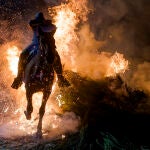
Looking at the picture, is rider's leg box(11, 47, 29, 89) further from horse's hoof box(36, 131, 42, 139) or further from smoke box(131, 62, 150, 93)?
smoke box(131, 62, 150, 93)

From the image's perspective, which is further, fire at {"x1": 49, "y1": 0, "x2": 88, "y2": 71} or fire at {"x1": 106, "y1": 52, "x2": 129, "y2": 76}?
fire at {"x1": 49, "y1": 0, "x2": 88, "y2": 71}

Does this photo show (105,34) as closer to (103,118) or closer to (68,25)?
(68,25)

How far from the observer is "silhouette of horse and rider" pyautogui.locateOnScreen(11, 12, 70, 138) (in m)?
8.59

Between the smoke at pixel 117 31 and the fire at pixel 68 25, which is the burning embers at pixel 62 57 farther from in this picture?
the smoke at pixel 117 31

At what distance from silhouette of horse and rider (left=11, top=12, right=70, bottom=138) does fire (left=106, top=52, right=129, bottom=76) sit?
502cm

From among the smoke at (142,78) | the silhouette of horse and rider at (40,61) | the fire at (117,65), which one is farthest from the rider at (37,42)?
the fire at (117,65)

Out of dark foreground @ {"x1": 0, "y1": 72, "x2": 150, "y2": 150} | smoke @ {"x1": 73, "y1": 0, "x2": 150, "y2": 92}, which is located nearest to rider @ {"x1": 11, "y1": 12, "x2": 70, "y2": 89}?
dark foreground @ {"x1": 0, "y1": 72, "x2": 150, "y2": 150}

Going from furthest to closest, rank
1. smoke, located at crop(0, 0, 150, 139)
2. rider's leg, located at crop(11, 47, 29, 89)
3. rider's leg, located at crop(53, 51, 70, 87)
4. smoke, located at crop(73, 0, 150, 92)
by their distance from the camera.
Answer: smoke, located at crop(73, 0, 150, 92)
smoke, located at crop(0, 0, 150, 139)
rider's leg, located at crop(53, 51, 70, 87)
rider's leg, located at crop(11, 47, 29, 89)

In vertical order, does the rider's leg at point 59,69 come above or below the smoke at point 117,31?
below

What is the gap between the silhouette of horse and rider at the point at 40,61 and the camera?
8.59m

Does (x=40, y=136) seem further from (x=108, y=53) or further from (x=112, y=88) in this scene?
(x=108, y=53)

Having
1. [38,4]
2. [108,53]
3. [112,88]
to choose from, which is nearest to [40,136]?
[112,88]

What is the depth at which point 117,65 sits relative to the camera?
14930mm

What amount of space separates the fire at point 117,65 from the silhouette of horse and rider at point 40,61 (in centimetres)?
502
